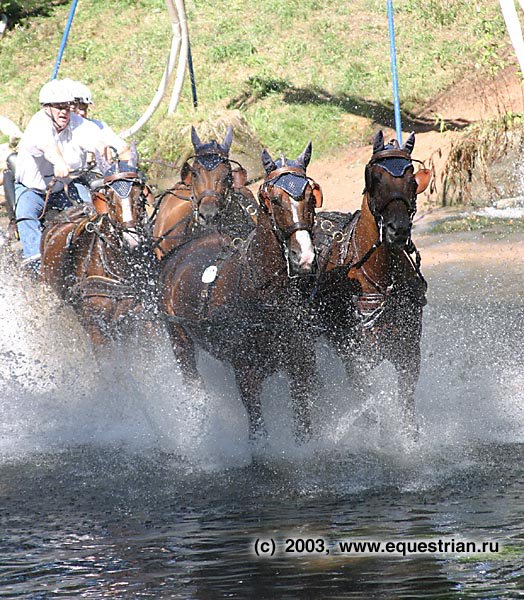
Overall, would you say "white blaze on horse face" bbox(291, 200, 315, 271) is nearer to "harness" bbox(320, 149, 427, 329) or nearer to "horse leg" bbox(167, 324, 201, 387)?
"harness" bbox(320, 149, 427, 329)

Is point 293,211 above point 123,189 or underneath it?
A: underneath

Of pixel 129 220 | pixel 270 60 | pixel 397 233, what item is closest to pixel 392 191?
pixel 397 233

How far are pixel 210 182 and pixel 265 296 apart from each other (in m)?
2.53

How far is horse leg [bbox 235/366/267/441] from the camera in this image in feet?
24.7

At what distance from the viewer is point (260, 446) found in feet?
25.3

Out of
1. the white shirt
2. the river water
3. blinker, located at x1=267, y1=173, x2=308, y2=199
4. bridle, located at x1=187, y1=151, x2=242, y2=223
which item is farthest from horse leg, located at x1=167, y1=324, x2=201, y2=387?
blinker, located at x1=267, y1=173, x2=308, y2=199

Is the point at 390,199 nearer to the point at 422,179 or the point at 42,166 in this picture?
the point at 422,179

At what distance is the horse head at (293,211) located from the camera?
6.63 meters

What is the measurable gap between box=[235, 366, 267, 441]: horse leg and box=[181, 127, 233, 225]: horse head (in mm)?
2114

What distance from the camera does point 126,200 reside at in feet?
28.1

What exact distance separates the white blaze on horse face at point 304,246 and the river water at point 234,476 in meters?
1.41

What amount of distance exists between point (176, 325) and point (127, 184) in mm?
1060

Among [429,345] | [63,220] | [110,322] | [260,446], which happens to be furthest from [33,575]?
[429,345]

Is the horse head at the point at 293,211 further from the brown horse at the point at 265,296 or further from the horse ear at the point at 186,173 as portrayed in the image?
the horse ear at the point at 186,173
